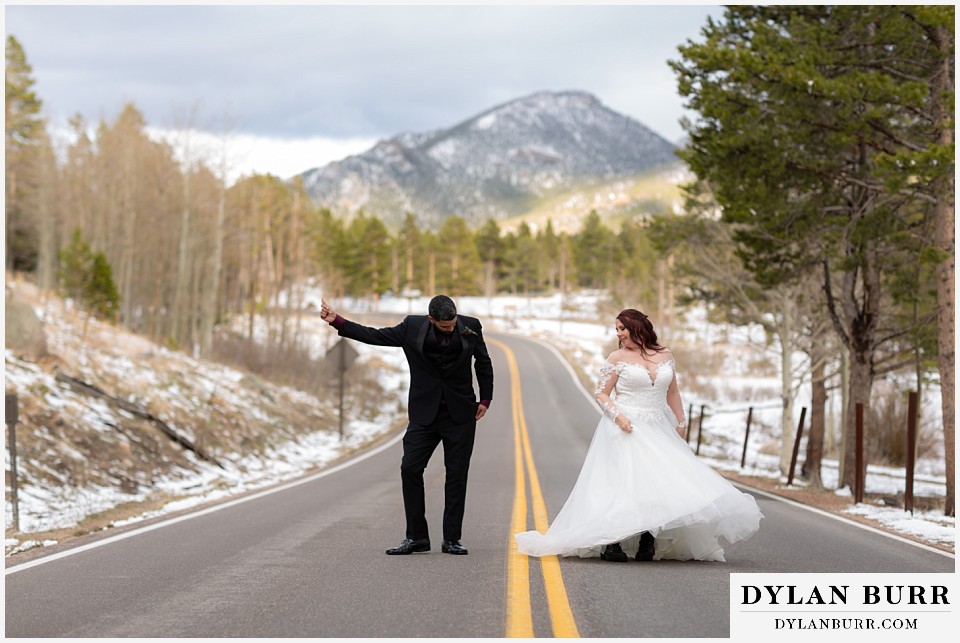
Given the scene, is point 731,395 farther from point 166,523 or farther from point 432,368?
point 432,368

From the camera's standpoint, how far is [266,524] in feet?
35.0

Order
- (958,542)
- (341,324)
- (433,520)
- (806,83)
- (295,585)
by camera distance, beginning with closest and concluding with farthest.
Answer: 1. (295,585)
2. (341,324)
3. (958,542)
4. (433,520)
5. (806,83)

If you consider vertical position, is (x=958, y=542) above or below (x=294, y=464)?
above

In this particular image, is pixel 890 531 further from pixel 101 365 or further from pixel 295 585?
pixel 101 365

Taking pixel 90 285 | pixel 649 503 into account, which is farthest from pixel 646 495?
pixel 90 285

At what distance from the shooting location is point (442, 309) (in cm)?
731

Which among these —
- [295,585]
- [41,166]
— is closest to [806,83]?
[295,585]

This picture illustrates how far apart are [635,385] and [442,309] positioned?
185 cm

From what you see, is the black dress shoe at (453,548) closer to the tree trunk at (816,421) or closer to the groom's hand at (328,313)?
the groom's hand at (328,313)

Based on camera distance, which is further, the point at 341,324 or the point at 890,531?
the point at 890,531

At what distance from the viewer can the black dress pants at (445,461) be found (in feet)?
25.4

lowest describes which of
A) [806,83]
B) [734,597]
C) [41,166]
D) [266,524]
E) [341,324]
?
[266,524]

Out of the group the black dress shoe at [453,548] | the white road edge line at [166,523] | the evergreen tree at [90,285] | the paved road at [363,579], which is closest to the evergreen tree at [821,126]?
the paved road at [363,579]

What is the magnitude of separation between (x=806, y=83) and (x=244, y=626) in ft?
40.1
